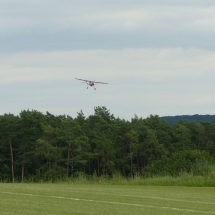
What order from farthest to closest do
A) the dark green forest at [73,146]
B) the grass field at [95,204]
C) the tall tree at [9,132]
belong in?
the tall tree at [9,132] → the dark green forest at [73,146] → the grass field at [95,204]

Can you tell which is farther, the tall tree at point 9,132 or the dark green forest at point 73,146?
the tall tree at point 9,132

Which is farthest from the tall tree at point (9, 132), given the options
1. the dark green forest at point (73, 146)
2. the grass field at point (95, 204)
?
the grass field at point (95, 204)

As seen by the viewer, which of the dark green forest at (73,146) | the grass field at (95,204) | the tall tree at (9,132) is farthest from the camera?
the tall tree at (9,132)

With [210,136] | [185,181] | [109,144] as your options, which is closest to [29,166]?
[109,144]

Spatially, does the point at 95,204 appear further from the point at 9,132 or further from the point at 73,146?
the point at 9,132

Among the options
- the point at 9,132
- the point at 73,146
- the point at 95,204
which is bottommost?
the point at 95,204

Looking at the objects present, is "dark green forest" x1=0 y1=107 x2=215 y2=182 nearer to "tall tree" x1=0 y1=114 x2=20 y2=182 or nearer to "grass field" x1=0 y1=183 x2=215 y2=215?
"tall tree" x1=0 y1=114 x2=20 y2=182

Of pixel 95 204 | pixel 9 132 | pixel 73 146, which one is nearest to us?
pixel 95 204

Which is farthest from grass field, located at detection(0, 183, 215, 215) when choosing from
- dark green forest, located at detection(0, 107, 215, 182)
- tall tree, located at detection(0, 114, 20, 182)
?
tall tree, located at detection(0, 114, 20, 182)

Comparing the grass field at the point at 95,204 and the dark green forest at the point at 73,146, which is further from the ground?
the dark green forest at the point at 73,146

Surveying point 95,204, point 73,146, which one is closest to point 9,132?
point 73,146

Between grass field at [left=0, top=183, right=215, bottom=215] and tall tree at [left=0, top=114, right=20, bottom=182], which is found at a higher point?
tall tree at [left=0, top=114, right=20, bottom=182]

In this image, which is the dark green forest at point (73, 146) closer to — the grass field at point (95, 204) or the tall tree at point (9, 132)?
the tall tree at point (9, 132)

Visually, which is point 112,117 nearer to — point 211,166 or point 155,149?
point 155,149
